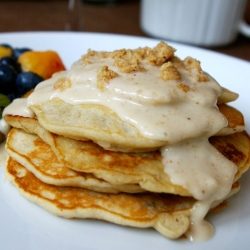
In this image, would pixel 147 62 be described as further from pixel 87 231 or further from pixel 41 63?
pixel 41 63

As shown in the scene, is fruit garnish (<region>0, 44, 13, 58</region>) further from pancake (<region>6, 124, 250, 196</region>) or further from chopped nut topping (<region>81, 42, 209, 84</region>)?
pancake (<region>6, 124, 250, 196</region>)

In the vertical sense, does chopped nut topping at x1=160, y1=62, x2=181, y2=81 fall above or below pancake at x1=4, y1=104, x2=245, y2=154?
above

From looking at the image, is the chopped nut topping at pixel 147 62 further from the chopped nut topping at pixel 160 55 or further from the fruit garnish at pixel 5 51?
the fruit garnish at pixel 5 51

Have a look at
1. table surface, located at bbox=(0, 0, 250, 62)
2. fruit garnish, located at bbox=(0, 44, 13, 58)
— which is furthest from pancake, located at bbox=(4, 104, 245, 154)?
table surface, located at bbox=(0, 0, 250, 62)

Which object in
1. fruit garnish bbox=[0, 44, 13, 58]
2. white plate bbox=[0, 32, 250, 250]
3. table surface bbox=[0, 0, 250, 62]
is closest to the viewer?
white plate bbox=[0, 32, 250, 250]

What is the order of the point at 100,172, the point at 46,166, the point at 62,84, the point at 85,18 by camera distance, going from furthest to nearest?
the point at 85,18 → the point at 62,84 → the point at 46,166 → the point at 100,172

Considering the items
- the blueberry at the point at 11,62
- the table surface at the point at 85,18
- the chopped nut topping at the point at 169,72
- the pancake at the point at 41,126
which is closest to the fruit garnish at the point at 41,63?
the blueberry at the point at 11,62

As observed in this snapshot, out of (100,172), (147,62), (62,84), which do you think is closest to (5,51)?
(62,84)
